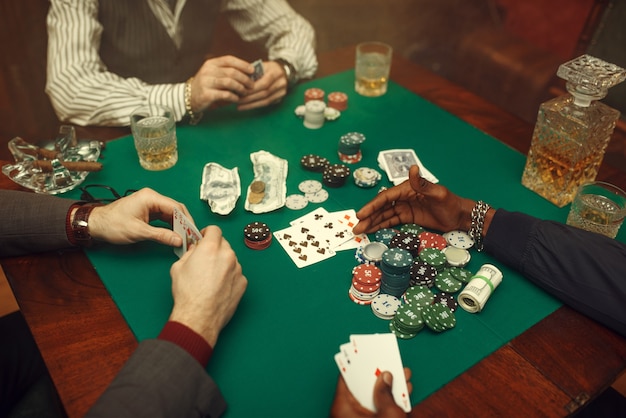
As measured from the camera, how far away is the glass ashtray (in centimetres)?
176

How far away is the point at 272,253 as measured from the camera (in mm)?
1561

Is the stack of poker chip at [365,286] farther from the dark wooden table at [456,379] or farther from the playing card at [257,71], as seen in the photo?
the playing card at [257,71]

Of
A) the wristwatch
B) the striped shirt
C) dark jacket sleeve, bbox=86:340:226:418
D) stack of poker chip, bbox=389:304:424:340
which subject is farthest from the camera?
the wristwatch

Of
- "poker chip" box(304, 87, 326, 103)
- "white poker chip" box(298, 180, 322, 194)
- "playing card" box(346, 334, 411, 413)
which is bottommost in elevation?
→ "white poker chip" box(298, 180, 322, 194)

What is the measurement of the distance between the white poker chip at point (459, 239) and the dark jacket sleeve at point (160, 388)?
0.85 m

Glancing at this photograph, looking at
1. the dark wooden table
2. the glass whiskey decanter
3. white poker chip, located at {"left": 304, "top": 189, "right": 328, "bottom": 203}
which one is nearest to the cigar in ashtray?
the dark wooden table

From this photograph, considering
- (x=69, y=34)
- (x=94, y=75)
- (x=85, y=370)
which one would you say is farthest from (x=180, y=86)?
(x=85, y=370)

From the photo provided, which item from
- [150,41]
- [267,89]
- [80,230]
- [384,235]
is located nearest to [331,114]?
[267,89]

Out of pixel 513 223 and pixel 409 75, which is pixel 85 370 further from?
pixel 409 75

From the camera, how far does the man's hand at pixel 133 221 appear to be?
1483 millimetres

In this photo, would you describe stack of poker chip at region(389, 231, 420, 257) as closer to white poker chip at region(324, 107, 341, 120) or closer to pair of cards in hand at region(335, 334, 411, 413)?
pair of cards in hand at region(335, 334, 411, 413)

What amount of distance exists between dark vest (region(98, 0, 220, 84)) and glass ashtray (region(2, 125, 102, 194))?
0.61 metres

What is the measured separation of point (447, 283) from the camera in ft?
4.77

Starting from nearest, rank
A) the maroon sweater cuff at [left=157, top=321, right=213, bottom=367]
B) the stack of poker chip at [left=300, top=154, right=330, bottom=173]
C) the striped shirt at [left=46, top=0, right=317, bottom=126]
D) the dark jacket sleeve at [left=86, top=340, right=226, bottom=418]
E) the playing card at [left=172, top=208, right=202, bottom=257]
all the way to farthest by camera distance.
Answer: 1. the dark jacket sleeve at [left=86, top=340, right=226, bottom=418]
2. the maroon sweater cuff at [left=157, top=321, right=213, bottom=367]
3. the playing card at [left=172, top=208, right=202, bottom=257]
4. the stack of poker chip at [left=300, top=154, right=330, bottom=173]
5. the striped shirt at [left=46, top=0, right=317, bottom=126]
